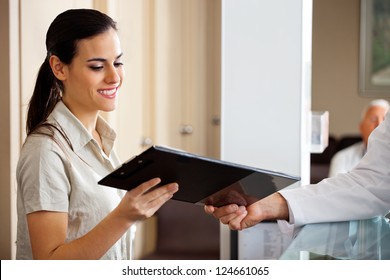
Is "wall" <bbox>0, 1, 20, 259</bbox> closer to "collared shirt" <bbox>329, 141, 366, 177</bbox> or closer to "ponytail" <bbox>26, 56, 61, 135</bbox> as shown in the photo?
"ponytail" <bbox>26, 56, 61, 135</bbox>

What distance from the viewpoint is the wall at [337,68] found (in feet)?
17.1

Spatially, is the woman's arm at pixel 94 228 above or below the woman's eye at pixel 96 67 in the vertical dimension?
below

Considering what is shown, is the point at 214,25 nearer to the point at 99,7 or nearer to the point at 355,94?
the point at 99,7

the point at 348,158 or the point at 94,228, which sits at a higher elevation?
the point at 94,228

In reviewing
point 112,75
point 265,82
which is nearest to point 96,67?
point 112,75

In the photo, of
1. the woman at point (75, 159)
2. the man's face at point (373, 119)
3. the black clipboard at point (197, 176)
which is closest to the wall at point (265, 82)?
the woman at point (75, 159)

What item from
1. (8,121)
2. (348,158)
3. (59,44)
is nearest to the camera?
(59,44)

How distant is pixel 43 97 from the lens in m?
1.35

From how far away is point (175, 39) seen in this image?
2887 mm

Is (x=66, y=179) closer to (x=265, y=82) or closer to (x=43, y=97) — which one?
(x=43, y=97)

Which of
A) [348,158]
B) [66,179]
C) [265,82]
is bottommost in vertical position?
[348,158]

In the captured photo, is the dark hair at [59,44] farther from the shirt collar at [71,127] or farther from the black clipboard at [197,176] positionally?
the black clipboard at [197,176]

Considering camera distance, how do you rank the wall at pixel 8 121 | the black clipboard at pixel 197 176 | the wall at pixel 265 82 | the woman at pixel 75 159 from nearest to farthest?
1. the black clipboard at pixel 197 176
2. the woman at pixel 75 159
3. the wall at pixel 8 121
4. the wall at pixel 265 82

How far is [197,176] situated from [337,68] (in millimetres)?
4258
